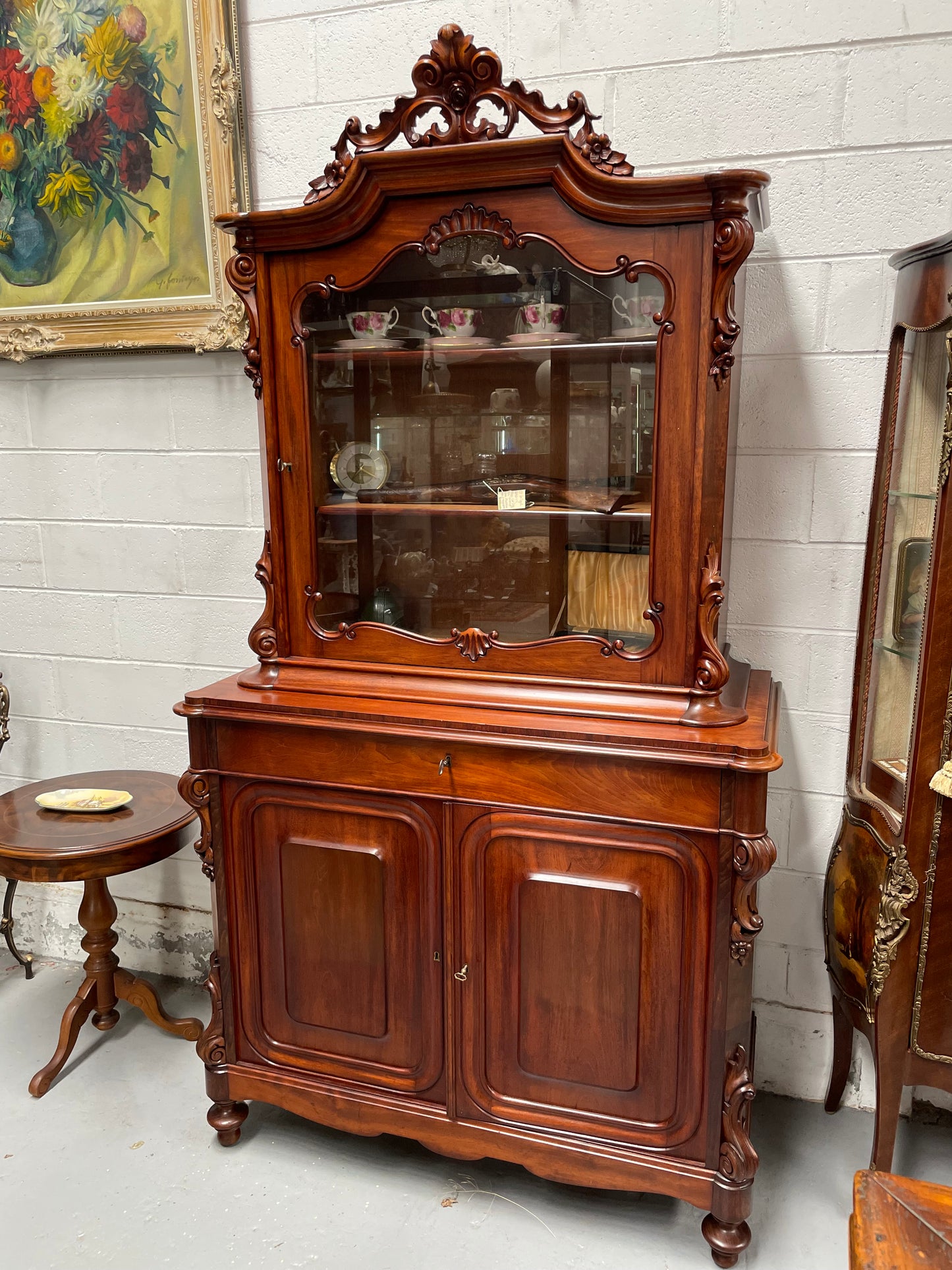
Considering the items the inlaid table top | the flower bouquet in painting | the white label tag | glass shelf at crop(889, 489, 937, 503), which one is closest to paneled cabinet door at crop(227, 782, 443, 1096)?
the inlaid table top

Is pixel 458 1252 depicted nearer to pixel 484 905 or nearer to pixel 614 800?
pixel 484 905

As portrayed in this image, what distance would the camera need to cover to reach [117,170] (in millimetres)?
2303

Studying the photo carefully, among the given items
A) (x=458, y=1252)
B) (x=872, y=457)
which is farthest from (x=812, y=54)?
(x=458, y=1252)

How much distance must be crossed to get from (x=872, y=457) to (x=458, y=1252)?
1.76m

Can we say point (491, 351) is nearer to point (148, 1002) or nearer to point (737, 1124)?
point (737, 1124)

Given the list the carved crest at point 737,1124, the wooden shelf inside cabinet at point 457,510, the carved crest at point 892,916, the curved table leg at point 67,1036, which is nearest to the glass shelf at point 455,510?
the wooden shelf inside cabinet at point 457,510

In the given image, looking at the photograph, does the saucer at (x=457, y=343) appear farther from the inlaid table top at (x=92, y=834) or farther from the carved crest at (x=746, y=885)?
the inlaid table top at (x=92, y=834)

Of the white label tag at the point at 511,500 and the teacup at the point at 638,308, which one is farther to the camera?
the white label tag at the point at 511,500

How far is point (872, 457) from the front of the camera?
1976mm

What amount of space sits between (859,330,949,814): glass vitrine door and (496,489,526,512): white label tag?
72 cm

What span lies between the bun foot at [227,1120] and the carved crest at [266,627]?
3.26ft

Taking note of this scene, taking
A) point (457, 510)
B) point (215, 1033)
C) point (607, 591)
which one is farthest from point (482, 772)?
point (215, 1033)

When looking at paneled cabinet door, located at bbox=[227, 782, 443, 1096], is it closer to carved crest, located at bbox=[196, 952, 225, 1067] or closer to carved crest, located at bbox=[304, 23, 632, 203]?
carved crest, located at bbox=[196, 952, 225, 1067]

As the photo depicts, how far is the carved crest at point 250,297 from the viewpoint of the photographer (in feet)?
5.77
